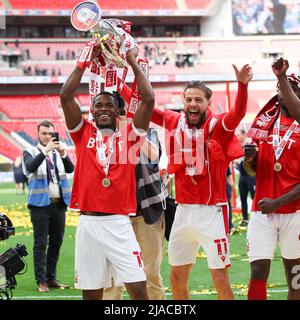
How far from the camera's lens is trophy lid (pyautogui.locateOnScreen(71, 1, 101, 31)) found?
188 inches

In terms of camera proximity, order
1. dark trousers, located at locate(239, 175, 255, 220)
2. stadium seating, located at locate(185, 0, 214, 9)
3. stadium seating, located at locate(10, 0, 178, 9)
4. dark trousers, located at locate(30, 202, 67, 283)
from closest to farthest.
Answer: dark trousers, located at locate(30, 202, 67, 283) < dark trousers, located at locate(239, 175, 255, 220) < stadium seating, located at locate(10, 0, 178, 9) < stadium seating, located at locate(185, 0, 214, 9)

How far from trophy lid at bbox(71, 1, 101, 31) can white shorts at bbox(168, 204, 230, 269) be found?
1533 millimetres

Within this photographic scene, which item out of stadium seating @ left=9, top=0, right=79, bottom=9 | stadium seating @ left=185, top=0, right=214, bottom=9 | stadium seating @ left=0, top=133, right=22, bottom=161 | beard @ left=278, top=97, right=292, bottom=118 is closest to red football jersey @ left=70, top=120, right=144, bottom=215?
beard @ left=278, top=97, right=292, bottom=118

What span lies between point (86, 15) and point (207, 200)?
161 cm

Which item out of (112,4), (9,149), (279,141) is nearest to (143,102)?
(279,141)

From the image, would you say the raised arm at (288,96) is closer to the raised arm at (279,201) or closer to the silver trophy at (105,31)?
the raised arm at (279,201)

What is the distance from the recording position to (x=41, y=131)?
25.4 ft

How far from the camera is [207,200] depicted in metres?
5.38

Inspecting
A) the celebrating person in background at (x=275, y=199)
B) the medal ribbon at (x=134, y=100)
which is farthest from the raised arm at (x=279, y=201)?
the medal ribbon at (x=134, y=100)

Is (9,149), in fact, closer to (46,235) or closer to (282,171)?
(46,235)

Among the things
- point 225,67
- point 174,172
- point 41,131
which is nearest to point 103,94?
point 174,172

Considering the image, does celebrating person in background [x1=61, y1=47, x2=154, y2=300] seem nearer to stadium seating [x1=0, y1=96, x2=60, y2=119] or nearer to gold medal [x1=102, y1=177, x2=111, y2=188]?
gold medal [x1=102, y1=177, x2=111, y2=188]

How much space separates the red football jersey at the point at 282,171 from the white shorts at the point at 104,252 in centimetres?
109
